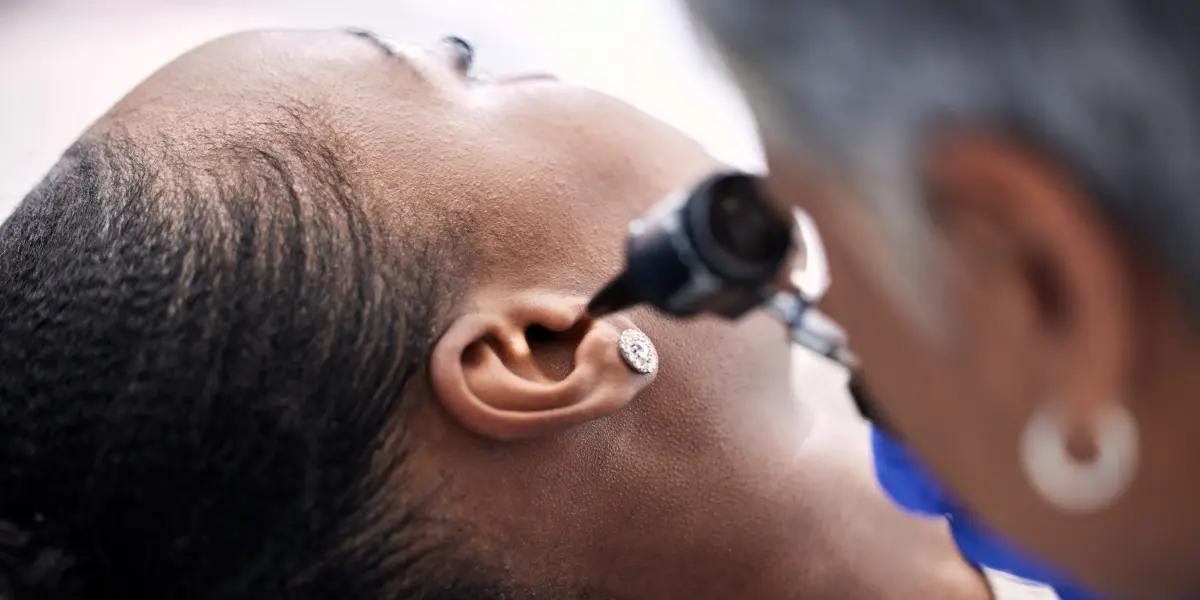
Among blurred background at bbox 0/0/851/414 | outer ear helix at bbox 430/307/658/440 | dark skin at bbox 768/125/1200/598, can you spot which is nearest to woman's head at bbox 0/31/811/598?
outer ear helix at bbox 430/307/658/440

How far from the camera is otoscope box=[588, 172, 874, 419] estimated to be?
0.42 meters

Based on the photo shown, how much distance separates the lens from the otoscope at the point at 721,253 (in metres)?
0.42

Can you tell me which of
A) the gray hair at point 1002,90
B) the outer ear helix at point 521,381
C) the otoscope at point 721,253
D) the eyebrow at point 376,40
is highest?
the gray hair at point 1002,90

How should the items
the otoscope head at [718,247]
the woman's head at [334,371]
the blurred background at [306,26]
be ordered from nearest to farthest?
1. the otoscope head at [718,247]
2. the woman's head at [334,371]
3. the blurred background at [306,26]

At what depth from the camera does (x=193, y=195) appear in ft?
2.02

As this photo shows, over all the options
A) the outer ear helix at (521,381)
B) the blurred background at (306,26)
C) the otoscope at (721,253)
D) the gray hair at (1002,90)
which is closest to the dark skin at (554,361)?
the outer ear helix at (521,381)

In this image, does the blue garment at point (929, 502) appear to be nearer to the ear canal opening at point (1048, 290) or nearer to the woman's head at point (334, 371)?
the woman's head at point (334, 371)

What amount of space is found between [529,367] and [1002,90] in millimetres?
367

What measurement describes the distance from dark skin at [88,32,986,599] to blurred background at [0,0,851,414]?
55 cm

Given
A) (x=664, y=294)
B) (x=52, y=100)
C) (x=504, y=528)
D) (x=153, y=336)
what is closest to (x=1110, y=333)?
(x=664, y=294)

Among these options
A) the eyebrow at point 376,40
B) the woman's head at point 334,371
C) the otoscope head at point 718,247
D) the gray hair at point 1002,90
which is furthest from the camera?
the eyebrow at point 376,40

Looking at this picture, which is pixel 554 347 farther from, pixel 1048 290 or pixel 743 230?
pixel 1048 290

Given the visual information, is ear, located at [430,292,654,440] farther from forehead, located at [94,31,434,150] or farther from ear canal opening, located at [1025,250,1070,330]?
ear canal opening, located at [1025,250,1070,330]

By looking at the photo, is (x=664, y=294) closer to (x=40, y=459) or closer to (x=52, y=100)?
(x=40, y=459)
